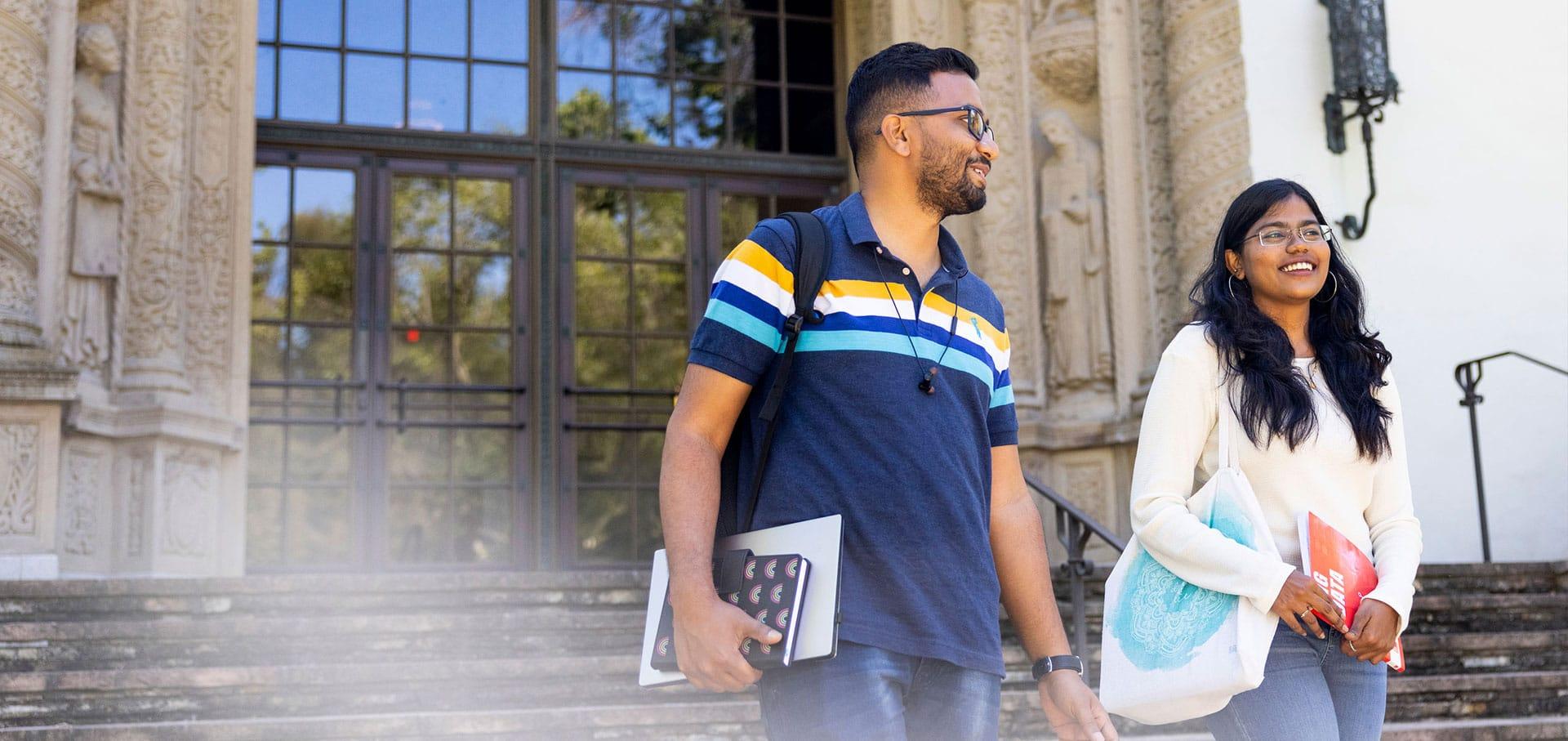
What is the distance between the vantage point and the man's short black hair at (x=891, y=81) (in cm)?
236

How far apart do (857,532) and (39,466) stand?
21.4 feet

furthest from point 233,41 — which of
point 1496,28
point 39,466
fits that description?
point 1496,28

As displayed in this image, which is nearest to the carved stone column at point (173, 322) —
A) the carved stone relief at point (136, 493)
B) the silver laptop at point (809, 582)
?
the carved stone relief at point (136, 493)

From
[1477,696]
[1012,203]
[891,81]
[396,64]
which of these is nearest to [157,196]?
[396,64]

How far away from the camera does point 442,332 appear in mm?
10016

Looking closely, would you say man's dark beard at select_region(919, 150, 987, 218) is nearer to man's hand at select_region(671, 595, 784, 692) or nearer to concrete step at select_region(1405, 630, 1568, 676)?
man's hand at select_region(671, 595, 784, 692)

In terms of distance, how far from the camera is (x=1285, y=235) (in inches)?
111

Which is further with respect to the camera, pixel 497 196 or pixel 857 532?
pixel 497 196

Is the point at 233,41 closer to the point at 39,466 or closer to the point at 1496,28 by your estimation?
the point at 39,466

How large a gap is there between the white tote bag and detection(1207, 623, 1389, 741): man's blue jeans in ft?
0.20

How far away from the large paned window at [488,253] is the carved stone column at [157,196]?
862 millimetres

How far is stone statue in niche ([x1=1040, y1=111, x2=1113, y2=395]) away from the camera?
980cm

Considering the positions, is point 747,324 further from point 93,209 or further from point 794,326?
point 93,209

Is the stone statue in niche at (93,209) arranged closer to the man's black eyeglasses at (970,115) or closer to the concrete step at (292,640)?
the concrete step at (292,640)
